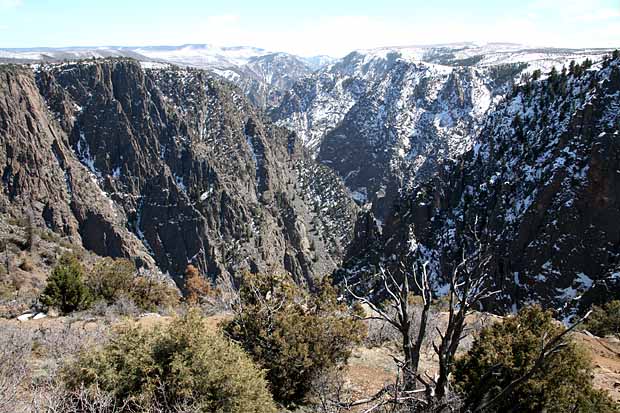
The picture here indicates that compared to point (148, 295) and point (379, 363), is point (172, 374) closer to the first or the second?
point (379, 363)

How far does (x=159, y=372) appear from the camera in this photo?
37.1 feet

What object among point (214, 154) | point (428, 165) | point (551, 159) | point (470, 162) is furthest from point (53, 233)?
point (428, 165)

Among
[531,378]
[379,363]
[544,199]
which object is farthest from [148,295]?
[544,199]

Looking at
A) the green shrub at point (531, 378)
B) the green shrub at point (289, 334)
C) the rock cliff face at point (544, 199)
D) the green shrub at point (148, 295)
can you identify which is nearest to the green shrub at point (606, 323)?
the rock cliff face at point (544, 199)

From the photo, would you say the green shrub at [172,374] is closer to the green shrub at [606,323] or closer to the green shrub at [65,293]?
the green shrub at [65,293]

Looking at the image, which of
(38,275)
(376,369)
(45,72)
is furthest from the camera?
(45,72)

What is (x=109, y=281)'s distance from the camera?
31609 millimetres

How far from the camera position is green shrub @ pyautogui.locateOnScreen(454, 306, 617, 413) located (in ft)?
36.0

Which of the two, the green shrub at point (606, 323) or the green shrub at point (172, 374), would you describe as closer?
the green shrub at point (172, 374)

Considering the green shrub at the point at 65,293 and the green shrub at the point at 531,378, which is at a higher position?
the green shrub at the point at 531,378

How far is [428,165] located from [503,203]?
434ft

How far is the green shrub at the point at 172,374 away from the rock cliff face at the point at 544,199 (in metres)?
40.9

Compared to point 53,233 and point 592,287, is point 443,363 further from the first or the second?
point 53,233

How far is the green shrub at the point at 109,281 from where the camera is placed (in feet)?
101
